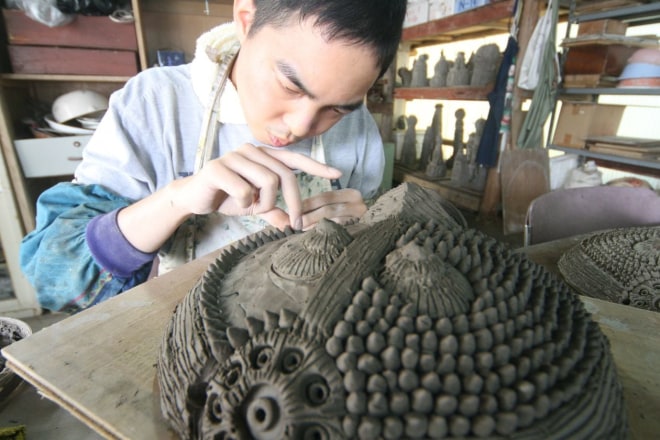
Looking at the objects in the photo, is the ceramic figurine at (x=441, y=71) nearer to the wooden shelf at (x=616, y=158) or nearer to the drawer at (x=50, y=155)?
the wooden shelf at (x=616, y=158)

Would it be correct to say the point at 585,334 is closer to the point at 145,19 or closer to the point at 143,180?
the point at 143,180

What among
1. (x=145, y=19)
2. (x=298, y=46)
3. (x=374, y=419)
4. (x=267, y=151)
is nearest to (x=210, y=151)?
(x=267, y=151)

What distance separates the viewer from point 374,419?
372mm

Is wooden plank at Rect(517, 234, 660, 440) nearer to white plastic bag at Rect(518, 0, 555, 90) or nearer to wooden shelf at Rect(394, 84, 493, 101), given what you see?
white plastic bag at Rect(518, 0, 555, 90)

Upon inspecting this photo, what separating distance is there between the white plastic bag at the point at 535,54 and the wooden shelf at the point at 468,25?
21 cm

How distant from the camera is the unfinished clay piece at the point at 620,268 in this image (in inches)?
35.2

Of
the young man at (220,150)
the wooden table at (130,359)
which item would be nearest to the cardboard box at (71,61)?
the young man at (220,150)

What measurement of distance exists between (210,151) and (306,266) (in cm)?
59

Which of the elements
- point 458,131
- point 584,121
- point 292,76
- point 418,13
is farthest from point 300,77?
point 418,13

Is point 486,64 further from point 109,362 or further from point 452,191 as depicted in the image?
point 109,362

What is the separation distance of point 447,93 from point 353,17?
2.75m

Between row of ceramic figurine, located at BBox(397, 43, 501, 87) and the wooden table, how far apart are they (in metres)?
2.42

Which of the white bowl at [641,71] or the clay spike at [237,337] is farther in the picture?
the white bowl at [641,71]

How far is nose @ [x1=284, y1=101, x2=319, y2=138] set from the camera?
0.67 metres
